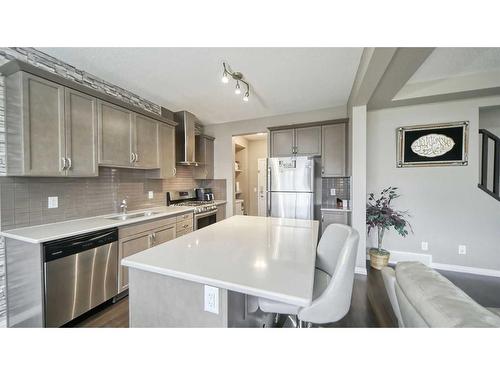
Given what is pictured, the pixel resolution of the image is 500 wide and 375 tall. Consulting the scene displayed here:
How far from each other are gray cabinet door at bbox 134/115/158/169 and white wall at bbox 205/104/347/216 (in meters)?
1.58

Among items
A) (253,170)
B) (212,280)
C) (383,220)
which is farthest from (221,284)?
(253,170)

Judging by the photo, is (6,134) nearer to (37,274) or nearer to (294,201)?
(37,274)

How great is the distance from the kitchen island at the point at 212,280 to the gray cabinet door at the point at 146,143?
181cm

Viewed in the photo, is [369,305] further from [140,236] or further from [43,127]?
[43,127]

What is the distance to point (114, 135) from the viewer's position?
226cm

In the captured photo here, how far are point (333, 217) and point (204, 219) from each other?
2168 millimetres

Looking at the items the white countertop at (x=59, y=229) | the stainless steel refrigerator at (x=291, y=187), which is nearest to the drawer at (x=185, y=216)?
the white countertop at (x=59, y=229)

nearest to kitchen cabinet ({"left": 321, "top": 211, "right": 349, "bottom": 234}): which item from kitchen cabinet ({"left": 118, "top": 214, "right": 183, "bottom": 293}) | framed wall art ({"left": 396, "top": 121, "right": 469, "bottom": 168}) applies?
framed wall art ({"left": 396, "top": 121, "right": 469, "bottom": 168})

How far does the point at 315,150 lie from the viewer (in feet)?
10.6

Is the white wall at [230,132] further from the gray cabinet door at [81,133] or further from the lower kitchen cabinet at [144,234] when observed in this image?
the gray cabinet door at [81,133]

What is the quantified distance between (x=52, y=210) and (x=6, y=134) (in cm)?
75

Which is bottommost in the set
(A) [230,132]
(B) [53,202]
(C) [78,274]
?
(C) [78,274]
